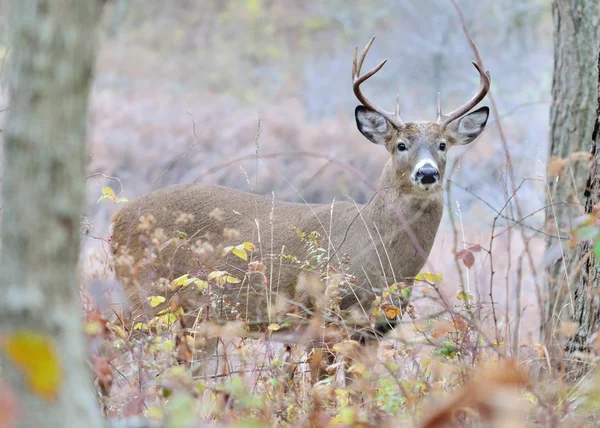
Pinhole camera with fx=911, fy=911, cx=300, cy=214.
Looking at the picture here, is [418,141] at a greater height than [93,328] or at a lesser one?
greater

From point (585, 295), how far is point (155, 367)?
191 centimetres

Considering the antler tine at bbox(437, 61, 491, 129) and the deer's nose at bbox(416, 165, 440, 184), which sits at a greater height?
the antler tine at bbox(437, 61, 491, 129)

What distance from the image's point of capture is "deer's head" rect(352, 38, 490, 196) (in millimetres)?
5836

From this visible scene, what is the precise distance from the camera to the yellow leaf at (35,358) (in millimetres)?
1653

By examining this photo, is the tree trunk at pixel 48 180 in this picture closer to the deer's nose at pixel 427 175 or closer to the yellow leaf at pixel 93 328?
the yellow leaf at pixel 93 328

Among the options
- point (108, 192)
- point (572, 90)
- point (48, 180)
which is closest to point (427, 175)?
point (572, 90)

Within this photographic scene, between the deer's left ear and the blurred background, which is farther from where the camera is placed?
the blurred background

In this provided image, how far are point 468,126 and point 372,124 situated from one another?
2.29ft

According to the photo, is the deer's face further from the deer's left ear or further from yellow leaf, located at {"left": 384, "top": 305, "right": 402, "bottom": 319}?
yellow leaf, located at {"left": 384, "top": 305, "right": 402, "bottom": 319}

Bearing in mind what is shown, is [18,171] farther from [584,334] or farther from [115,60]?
[115,60]

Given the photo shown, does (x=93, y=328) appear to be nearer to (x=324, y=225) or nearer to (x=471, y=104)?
(x=324, y=225)

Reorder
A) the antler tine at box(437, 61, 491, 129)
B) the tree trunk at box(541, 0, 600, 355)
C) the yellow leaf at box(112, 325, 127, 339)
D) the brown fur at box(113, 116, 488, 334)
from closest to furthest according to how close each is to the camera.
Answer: the yellow leaf at box(112, 325, 127, 339), the antler tine at box(437, 61, 491, 129), the brown fur at box(113, 116, 488, 334), the tree trunk at box(541, 0, 600, 355)

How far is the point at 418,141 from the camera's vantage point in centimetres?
613

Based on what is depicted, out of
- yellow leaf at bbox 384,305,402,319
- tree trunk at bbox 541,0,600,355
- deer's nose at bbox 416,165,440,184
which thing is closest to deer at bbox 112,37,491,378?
deer's nose at bbox 416,165,440,184
